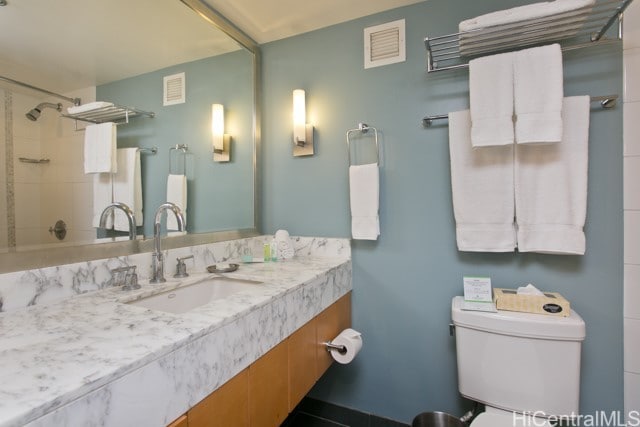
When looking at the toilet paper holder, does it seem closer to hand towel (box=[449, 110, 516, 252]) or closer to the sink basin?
the sink basin

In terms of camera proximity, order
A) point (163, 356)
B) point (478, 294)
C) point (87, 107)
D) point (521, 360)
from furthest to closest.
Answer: point (478, 294) → point (521, 360) → point (87, 107) → point (163, 356)

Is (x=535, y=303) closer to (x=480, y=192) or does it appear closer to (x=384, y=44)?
(x=480, y=192)

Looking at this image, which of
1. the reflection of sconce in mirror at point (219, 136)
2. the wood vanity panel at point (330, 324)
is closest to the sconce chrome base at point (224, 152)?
the reflection of sconce in mirror at point (219, 136)

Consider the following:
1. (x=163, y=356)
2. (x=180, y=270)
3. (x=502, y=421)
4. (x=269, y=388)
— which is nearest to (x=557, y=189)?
(x=502, y=421)

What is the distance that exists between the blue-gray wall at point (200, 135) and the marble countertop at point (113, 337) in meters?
0.48

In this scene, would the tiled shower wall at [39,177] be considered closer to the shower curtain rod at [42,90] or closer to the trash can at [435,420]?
the shower curtain rod at [42,90]

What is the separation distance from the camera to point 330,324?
1399 millimetres

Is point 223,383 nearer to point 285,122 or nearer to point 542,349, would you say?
point 542,349

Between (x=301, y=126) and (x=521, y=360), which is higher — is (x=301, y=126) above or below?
above

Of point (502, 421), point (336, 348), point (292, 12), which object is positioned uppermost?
point (292, 12)

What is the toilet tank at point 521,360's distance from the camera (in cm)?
110

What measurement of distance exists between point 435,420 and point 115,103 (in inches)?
72.1

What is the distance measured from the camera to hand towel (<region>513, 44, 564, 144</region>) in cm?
112

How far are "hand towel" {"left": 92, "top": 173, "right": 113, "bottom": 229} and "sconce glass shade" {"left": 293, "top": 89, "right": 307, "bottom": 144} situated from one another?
915 millimetres
